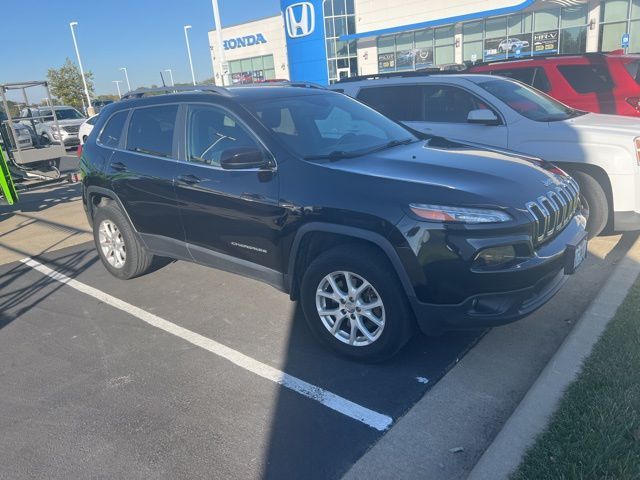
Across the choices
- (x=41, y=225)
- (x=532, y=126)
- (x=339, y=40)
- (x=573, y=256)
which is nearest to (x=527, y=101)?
(x=532, y=126)

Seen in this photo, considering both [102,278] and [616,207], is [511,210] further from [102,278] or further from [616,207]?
[102,278]

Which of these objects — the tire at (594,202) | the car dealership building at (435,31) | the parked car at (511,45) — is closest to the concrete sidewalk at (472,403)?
the tire at (594,202)

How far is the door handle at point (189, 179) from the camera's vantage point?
420 centimetres

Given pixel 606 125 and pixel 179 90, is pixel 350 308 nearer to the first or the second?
pixel 179 90

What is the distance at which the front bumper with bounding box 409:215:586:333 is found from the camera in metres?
3.04

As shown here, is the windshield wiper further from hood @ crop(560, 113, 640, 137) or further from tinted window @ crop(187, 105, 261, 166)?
hood @ crop(560, 113, 640, 137)

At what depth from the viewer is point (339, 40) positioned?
35312mm

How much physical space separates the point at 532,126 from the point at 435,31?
95.3 feet

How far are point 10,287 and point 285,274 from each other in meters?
3.42

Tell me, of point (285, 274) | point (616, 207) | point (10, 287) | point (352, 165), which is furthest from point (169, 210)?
point (616, 207)

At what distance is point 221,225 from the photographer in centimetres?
412

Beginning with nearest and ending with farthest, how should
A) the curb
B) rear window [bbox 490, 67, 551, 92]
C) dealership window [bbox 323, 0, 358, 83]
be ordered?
the curb → rear window [bbox 490, 67, 551, 92] → dealership window [bbox 323, 0, 358, 83]

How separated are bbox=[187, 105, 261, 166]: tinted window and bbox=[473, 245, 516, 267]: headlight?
188 centimetres

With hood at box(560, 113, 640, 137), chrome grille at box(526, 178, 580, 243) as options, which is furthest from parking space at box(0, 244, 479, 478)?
hood at box(560, 113, 640, 137)
